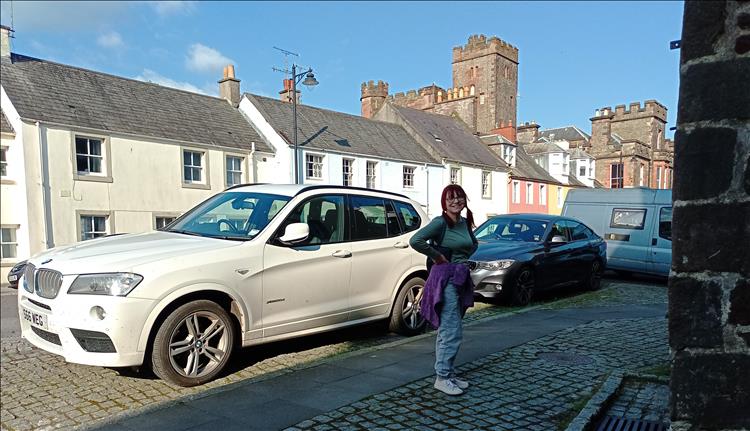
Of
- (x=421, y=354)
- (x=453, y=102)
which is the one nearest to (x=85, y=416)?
(x=421, y=354)

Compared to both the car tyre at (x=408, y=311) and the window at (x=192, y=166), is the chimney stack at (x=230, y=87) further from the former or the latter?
the car tyre at (x=408, y=311)

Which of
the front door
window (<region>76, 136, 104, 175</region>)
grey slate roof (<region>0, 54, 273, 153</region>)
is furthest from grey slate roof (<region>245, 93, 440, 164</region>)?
the front door

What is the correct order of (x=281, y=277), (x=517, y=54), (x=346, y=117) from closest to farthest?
(x=281, y=277) < (x=346, y=117) < (x=517, y=54)

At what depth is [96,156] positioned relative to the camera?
18688 mm

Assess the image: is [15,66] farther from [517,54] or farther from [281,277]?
[517,54]

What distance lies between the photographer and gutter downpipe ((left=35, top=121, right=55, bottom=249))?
1717 centimetres

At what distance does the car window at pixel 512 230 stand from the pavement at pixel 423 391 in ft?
12.2

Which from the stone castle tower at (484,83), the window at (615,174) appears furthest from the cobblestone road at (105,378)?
the window at (615,174)

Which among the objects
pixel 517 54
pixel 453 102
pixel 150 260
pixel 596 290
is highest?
pixel 517 54

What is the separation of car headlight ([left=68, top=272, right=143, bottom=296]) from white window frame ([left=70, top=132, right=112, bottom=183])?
1593 cm

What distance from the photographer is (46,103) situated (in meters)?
18.3

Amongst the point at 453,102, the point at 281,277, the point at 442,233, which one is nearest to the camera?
the point at 442,233

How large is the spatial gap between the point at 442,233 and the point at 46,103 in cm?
1911

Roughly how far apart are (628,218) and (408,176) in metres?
18.5
